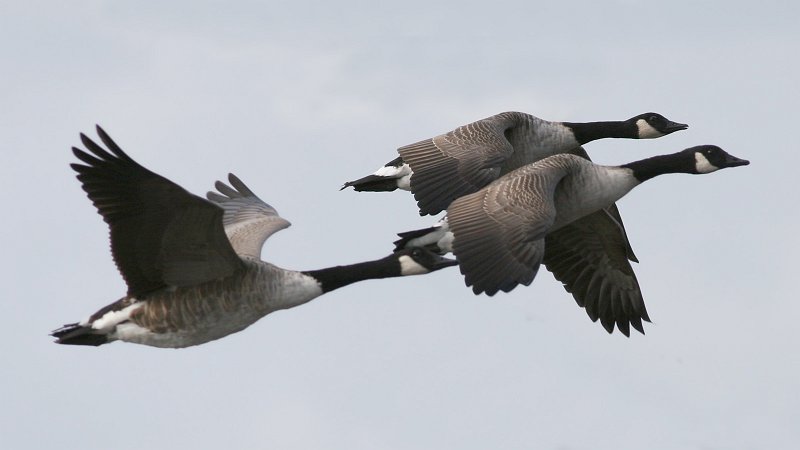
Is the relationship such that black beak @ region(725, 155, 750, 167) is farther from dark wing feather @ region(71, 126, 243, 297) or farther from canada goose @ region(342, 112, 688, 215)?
dark wing feather @ region(71, 126, 243, 297)

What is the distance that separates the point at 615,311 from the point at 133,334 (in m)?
6.60

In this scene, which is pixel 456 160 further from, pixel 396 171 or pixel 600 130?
pixel 600 130

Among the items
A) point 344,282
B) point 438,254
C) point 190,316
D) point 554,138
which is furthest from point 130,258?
point 554,138

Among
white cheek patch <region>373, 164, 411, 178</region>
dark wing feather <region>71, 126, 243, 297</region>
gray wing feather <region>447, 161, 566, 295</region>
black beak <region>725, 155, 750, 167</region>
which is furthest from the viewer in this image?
white cheek patch <region>373, 164, 411, 178</region>

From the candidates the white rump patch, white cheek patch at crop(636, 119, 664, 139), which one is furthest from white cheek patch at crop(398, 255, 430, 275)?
white cheek patch at crop(636, 119, 664, 139)

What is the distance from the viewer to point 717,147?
19.1 m

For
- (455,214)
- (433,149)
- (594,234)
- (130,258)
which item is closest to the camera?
(130,258)

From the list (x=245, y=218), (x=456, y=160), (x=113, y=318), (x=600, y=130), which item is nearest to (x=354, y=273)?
(x=456, y=160)

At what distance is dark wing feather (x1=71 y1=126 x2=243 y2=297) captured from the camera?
14594 mm

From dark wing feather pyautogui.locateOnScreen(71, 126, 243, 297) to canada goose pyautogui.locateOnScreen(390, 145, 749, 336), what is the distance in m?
2.29

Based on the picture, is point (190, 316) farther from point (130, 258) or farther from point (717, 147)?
point (717, 147)

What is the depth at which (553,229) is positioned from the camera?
17.8 metres

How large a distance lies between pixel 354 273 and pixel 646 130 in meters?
5.88

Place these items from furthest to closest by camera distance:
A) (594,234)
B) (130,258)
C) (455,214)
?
(594,234) < (455,214) < (130,258)
